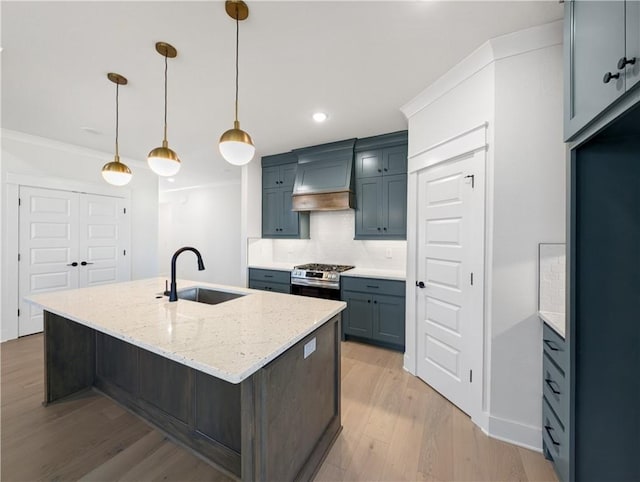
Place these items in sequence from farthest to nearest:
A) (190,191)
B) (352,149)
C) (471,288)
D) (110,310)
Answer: (190,191), (352,149), (471,288), (110,310)

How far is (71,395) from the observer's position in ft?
7.06

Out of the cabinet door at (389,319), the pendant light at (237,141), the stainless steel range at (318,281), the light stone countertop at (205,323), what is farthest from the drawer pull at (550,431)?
the pendant light at (237,141)

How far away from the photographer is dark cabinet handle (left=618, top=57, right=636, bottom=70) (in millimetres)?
798

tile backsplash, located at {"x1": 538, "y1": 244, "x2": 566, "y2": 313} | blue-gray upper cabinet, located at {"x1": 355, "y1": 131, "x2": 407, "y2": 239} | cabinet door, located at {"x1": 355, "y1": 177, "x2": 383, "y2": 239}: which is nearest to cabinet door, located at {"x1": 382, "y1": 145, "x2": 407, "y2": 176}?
blue-gray upper cabinet, located at {"x1": 355, "y1": 131, "x2": 407, "y2": 239}

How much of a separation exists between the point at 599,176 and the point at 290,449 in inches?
74.3

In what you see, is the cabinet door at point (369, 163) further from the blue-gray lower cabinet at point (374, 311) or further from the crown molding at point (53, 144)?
the crown molding at point (53, 144)

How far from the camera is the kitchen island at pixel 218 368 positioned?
1.10 metres

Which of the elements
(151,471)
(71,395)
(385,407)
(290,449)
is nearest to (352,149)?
(385,407)

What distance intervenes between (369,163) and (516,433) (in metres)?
2.92

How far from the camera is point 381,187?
11.0 feet

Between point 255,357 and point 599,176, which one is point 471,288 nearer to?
point 599,176

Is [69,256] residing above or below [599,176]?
below

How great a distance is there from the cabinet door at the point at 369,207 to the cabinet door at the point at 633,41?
2.54 meters

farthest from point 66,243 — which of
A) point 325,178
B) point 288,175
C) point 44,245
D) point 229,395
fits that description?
point 229,395
